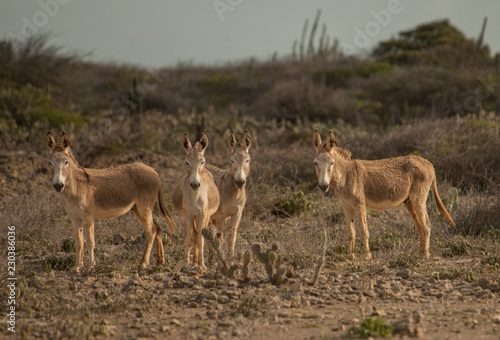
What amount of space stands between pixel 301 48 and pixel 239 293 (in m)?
43.6

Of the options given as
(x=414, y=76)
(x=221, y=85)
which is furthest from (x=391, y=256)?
(x=221, y=85)

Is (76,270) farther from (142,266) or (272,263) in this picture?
(272,263)

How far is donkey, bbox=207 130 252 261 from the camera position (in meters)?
7.68

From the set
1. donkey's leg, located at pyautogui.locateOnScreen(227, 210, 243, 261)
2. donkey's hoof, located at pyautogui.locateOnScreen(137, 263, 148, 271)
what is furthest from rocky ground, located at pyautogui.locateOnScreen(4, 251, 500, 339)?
donkey's leg, located at pyautogui.locateOnScreen(227, 210, 243, 261)

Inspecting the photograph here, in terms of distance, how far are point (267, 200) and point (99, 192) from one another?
4571 millimetres

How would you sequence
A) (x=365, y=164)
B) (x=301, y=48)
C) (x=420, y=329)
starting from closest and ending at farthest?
1. (x=420, y=329)
2. (x=365, y=164)
3. (x=301, y=48)

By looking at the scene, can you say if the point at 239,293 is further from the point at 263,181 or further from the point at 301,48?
the point at 301,48

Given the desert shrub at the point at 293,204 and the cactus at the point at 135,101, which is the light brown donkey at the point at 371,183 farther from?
the cactus at the point at 135,101

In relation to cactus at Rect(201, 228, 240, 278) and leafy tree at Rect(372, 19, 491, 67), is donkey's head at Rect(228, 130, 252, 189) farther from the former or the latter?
leafy tree at Rect(372, 19, 491, 67)

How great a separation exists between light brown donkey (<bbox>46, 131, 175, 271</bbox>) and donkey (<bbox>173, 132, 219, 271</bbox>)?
62cm

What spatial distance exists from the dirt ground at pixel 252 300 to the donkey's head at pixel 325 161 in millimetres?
1196

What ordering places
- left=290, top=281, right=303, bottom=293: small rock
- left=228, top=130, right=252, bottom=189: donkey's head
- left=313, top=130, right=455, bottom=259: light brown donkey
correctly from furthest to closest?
left=313, top=130, right=455, bottom=259: light brown donkey < left=228, top=130, right=252, bottom=189: donkey's head < left=290, top=281, right=303, bottom=293: small rock

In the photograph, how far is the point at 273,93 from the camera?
88.5 ft

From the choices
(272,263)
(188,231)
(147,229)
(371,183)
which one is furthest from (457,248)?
(147,229)
